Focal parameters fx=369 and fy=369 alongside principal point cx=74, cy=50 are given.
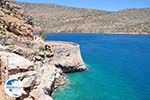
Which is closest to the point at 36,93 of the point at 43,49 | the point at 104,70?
the point at 43,49

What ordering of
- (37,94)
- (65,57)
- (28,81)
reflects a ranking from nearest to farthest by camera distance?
(28,81)
(37,94)
(65,57)

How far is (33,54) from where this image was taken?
1756 inches

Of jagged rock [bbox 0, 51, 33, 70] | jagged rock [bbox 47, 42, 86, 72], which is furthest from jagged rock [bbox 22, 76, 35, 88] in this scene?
jagged rock [bbox 47, 42, 86, 72]

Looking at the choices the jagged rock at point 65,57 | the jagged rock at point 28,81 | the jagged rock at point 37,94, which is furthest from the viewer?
the jagged rock at point 65,57

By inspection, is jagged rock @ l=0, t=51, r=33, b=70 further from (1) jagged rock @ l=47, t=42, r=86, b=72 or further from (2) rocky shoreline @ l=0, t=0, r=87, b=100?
(1) jagged rock @ l=47, t=42, r=86, b=72

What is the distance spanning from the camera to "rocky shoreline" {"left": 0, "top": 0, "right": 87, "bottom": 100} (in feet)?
94.1

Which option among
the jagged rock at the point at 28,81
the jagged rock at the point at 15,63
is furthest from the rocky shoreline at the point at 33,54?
the jagged rock at the point at 28,81

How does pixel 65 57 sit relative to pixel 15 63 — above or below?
below

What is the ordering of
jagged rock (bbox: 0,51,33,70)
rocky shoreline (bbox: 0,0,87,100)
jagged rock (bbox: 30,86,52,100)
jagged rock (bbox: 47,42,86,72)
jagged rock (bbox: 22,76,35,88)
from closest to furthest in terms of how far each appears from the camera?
1. jagged rock (bbox: 22,76,35,88)
2. jagged rock (bbox: 30,86,52,100)
3. jagged rock (bbox: 0,51,33,70)
4. rocky shoreline (bbox: 0,0,87,100)
5. jagged rock (bbox: 47,42,86,72)

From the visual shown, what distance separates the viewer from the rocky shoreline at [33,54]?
2869 cm

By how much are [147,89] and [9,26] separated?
63.9 ft

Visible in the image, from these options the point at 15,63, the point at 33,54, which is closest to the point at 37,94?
the point at 15,63

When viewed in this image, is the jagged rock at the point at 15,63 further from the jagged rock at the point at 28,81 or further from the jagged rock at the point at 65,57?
the jagged rock at the point at 65,57

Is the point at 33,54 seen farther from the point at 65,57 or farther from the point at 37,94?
the point at 37,94
